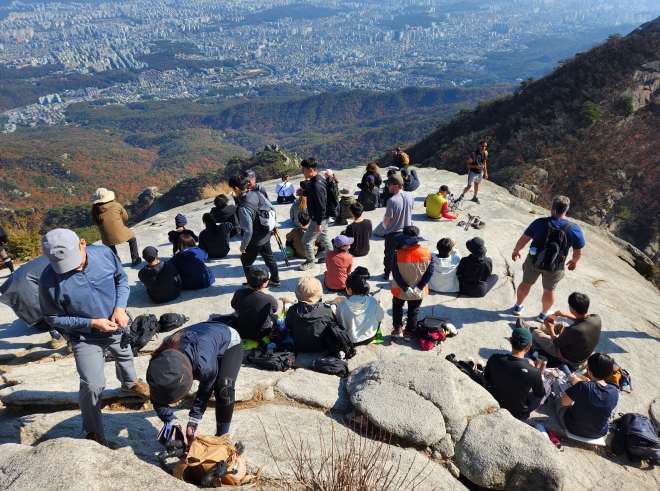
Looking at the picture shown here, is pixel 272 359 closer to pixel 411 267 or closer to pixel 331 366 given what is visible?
pixel 331 366

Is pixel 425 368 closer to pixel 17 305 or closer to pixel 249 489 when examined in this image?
pixel 249 489

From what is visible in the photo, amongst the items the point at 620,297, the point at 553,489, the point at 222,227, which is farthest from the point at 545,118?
the point at 553,489

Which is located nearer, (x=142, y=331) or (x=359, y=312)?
(x=359, y=312)

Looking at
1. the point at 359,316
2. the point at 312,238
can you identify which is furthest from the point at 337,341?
the point at 312,238

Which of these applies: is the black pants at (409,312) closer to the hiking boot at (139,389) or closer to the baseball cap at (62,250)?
the hiking boot at (139,389)

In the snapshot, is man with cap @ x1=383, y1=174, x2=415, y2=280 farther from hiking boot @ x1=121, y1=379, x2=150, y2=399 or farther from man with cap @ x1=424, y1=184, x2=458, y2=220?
hiking boot @ x1=121, y1=379, x2=150, y2=399

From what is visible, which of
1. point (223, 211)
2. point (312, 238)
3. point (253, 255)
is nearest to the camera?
point (253, 255)
